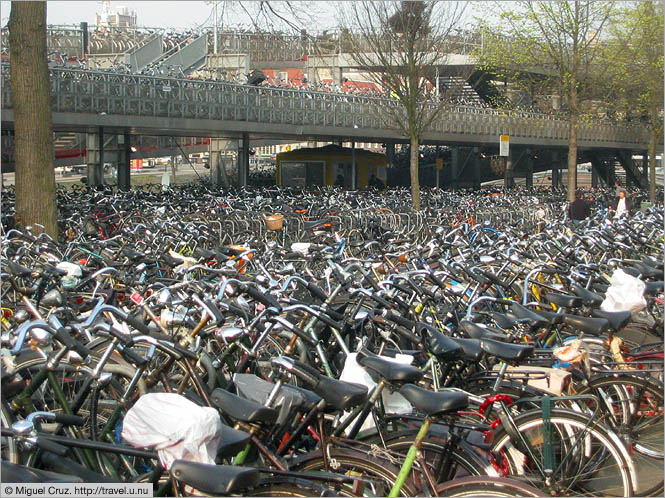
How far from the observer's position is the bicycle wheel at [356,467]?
3.12 meters

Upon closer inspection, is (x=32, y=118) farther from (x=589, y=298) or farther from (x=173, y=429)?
(x=173, y=429)

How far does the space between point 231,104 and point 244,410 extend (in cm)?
1890

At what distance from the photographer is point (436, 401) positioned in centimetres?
310

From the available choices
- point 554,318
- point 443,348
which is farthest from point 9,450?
point 554,318

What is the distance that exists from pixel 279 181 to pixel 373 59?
34.1 ft

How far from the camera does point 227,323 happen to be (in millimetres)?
5336

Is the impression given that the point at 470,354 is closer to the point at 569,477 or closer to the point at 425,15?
the point at 569,477

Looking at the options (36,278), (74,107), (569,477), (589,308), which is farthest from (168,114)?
(569,477)

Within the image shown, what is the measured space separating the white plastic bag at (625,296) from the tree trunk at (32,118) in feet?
23.4

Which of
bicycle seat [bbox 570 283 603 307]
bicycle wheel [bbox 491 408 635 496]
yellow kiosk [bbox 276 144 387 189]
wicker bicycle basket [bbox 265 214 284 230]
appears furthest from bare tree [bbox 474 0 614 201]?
bicycle wheel [bbox 491 408 635 496]

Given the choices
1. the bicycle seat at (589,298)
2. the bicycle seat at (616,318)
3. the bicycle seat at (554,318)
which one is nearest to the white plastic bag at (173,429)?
the bicycle seat at (554,318)

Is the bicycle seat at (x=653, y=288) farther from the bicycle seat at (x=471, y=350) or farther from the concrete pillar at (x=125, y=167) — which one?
the concrete pillar at (x=125, y=167)

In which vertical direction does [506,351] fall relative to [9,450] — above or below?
above

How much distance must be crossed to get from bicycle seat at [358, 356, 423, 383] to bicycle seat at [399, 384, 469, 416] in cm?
19
